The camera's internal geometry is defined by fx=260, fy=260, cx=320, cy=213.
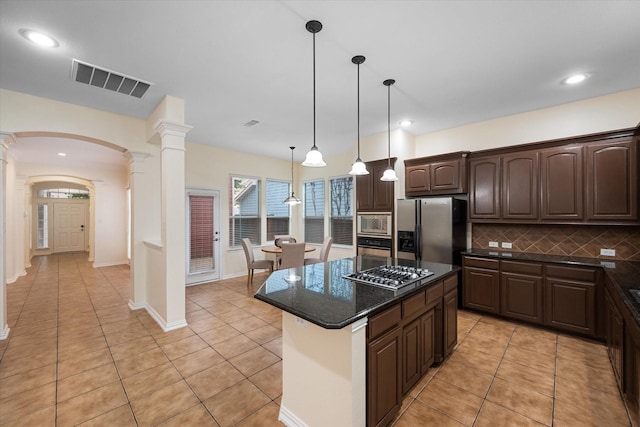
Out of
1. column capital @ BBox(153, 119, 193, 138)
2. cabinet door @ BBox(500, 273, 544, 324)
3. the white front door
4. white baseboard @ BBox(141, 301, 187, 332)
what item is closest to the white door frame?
white baseboard @ BBox(141, 301, 187, 332)

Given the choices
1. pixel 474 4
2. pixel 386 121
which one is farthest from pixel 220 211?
pixel 474 4

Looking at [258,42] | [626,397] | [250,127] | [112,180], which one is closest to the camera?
[626,397]

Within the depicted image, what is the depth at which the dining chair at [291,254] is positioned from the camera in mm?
4590

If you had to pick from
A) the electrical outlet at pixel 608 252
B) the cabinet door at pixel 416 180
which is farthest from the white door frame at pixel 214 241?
the electrical outlet at pixel 608 252

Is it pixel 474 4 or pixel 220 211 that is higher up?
pixel 474 4

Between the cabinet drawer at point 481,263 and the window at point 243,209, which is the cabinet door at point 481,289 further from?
the window at point 243,209

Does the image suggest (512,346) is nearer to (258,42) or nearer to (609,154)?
(609,154)

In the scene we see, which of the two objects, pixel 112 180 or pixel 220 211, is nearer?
pixel 220 211

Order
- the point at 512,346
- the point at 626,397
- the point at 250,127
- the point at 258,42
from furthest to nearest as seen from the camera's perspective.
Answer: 1. the point at 250,127
2. the point at 512,346
3. the point at 258,42
4. the point at 626,397

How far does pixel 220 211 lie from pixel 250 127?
2248 mm

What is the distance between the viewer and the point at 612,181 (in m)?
3.01

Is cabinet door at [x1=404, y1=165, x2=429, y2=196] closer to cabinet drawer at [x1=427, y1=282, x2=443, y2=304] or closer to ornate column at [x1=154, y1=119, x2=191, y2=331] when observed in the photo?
cabinet drawer at [x1=427, y1=282, x2=443, y2=304]

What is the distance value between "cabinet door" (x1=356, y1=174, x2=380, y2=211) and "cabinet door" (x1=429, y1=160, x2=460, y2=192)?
106 cm

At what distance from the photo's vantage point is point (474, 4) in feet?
6.05
